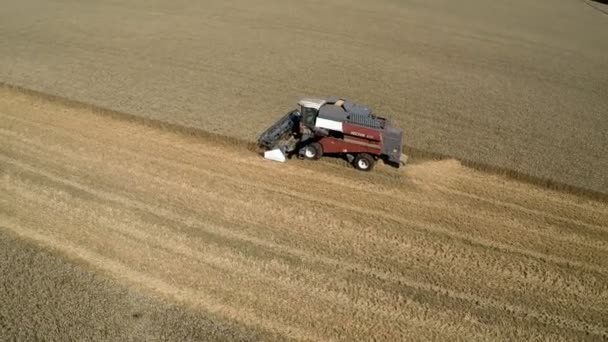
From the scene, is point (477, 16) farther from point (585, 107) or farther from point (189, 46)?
point (189, 46)

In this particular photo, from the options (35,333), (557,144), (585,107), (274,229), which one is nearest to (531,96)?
(585,107)

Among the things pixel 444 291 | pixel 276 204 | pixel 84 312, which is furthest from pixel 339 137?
pixel 84 312

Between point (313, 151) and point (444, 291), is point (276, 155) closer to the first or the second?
point (313, 151)

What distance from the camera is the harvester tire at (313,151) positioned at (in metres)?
12.5

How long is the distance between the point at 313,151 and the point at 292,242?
11.0 feet

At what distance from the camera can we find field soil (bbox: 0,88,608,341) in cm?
838

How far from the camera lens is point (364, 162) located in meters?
12.4

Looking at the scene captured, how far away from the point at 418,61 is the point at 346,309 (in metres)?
17.4

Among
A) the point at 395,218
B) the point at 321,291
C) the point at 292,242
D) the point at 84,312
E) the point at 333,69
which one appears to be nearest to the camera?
the point at 84,312

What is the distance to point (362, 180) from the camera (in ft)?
40.1

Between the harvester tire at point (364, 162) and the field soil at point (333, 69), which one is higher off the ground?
the field soil at point (333, 69)

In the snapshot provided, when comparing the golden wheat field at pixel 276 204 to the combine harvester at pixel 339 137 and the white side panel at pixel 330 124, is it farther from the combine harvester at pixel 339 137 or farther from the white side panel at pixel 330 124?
the white side panel at pixel 330 124

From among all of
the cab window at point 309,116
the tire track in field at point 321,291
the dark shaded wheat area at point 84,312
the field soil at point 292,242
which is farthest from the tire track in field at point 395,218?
the dark shaded wheat area at point 84,312

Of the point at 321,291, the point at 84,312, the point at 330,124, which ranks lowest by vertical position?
the point at 84,312
